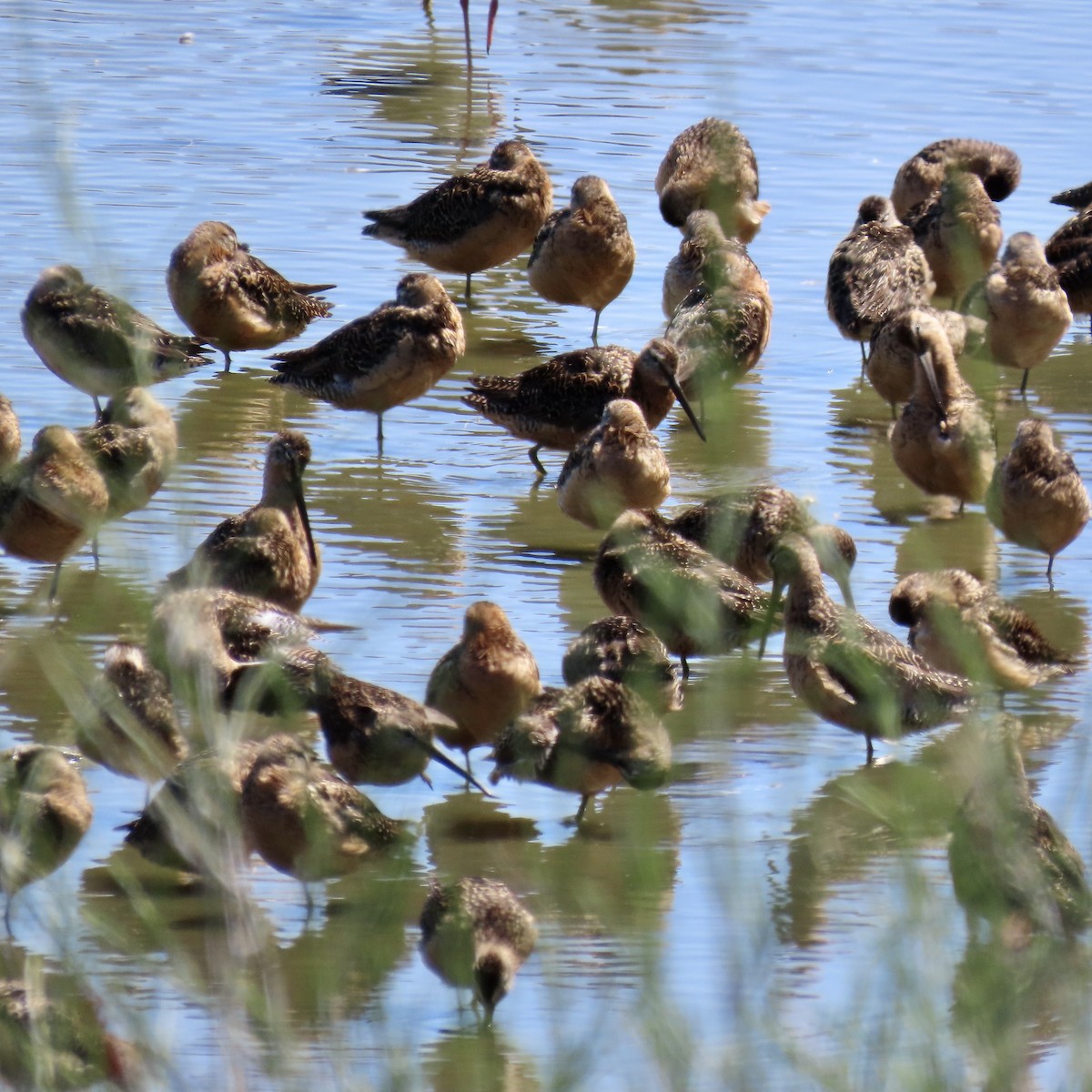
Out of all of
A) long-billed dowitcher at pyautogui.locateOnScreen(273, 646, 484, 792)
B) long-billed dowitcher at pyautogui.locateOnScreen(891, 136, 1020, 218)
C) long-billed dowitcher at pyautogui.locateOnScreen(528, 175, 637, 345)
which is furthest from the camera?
long-billed dowitcher at pyautogui.locateOnScreen(891, 136, 1020, 218)

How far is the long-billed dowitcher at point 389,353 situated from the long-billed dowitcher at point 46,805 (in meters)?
4.77

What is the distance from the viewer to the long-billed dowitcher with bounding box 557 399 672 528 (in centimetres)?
932

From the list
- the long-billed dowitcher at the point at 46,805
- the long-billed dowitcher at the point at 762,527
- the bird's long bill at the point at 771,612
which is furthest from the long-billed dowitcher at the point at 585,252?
the long-billed dowitcher at the point at 46,805

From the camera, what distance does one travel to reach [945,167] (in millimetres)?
15305

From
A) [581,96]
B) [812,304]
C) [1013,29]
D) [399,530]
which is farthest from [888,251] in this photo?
[1013,29]

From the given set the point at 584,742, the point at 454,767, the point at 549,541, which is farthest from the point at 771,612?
the point at 549,541

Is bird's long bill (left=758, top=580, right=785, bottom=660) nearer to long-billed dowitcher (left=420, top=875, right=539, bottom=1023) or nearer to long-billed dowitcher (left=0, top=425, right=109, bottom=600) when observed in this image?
long-billed dowitcher (left=420, top=875, right=539, bottom=1023)

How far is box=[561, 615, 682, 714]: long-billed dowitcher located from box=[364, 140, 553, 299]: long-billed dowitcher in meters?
6.65

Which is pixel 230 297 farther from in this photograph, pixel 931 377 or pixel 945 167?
pixel 945 167

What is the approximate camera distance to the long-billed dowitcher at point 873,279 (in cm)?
1228

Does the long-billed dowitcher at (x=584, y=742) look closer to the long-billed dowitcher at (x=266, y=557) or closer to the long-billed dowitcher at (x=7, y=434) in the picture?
the long-billed dowitcher at (x=266, y=557)

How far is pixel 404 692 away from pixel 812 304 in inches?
269

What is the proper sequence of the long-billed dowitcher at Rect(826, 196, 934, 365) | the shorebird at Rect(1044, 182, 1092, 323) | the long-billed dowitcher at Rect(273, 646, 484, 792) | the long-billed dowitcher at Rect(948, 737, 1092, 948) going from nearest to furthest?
the long-billed dowitcher at Rect(948, 737, 1092, 948) < the long-billed dowitcher at Rect(273, 646, 484, 792) < the long-billed dowitcher at Rect(826, 196, 934, 365) < the shorebird at Rect(1044, 182, 1092, 323)

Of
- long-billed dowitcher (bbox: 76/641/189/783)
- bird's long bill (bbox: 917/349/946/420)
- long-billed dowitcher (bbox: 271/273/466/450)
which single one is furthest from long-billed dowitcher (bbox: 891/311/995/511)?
long-billed dowitcher (bbox: 76/641/189/783)
